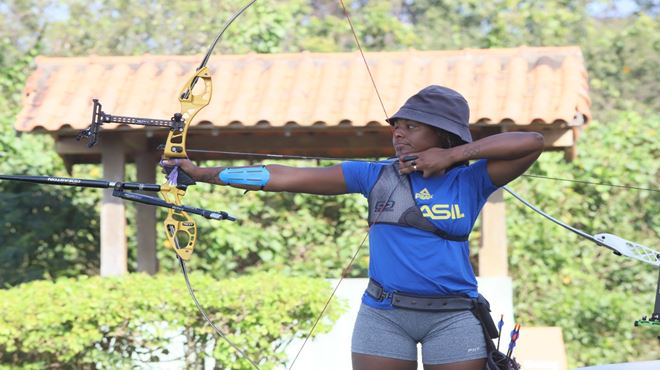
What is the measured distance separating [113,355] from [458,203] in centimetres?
395

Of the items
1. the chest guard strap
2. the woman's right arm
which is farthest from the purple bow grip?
the chest guard strap

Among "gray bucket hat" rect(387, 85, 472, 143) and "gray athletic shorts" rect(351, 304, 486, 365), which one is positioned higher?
"gray bucket hat" rect(387, 85, 472, 143)

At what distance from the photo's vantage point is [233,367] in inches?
287

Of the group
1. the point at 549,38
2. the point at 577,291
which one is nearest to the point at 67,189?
the point at 577,291

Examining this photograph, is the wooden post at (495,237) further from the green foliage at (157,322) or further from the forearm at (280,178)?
the forearm at (280,178)

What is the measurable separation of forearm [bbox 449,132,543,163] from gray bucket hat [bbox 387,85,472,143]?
10cm

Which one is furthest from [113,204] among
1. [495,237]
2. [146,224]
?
[495,237]

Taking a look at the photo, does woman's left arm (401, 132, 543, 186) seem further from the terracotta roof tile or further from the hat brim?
the terracotta roof tile

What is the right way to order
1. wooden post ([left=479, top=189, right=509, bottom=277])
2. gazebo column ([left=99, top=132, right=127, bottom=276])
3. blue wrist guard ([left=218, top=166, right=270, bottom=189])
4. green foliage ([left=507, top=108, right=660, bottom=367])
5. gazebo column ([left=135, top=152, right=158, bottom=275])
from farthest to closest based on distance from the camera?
green foliage ([left=507, top=108, right=660, bottom=367]) < gazebo column ([left=135, top=152, right=158, bottom=275]) < gazebo column ([left=99, top=132, right=127, bottom=276]) < wooden post ([left=479, top=189, right=509, bottom=277]) < blue wrist guard ([left=218, top=166, right=270, bottom=189])

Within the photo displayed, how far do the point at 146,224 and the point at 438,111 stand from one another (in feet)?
18.9

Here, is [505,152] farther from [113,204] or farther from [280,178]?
[113,204]

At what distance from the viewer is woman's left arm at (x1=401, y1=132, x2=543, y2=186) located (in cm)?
375

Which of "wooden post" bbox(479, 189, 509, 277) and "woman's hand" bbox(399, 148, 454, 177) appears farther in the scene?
"wooden post" bbox(479, 189, 509, 277)

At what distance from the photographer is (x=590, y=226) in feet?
36.3
